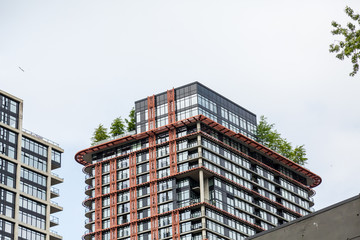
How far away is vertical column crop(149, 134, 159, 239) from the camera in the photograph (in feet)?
577

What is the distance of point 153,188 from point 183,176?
7102 millimetres

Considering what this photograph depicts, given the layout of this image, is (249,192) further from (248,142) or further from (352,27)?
(352,27)

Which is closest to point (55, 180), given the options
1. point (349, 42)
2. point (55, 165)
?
point (55, 165)

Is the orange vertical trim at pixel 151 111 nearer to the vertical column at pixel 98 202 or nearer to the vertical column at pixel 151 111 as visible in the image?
the vertical column at pixel 151 111

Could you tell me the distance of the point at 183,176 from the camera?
582 ft

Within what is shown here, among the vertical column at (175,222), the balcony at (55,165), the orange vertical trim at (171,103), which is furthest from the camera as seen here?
the orange vertical trim at (171,103)

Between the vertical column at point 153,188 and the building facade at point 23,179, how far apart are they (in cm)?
2131

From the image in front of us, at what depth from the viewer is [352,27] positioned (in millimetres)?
42812

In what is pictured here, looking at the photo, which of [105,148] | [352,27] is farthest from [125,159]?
[352,27]

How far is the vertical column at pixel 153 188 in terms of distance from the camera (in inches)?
6929

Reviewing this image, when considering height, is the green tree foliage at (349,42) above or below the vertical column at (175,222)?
below

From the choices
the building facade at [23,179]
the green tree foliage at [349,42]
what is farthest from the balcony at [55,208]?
the green tree foliage at [349,42]

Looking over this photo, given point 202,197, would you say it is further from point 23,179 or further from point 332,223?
point 332,223

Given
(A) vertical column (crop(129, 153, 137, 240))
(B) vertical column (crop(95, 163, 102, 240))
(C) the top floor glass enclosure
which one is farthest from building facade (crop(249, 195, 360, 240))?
(B) vertical column (crop(95, 163, 102, 240))
